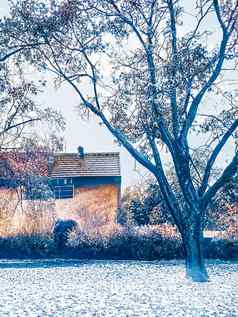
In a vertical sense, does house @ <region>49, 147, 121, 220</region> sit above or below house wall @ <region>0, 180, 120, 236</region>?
above

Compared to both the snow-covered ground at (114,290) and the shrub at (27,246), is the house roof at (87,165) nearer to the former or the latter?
the shrub at (27,246)

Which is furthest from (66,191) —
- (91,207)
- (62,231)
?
(62,231)

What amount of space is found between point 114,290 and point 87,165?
22004 millimetres

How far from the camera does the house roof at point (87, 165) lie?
30859 millimetres

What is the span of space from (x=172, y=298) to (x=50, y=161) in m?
11.9

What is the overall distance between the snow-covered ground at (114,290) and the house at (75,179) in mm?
4662

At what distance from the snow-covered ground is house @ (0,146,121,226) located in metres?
4.66

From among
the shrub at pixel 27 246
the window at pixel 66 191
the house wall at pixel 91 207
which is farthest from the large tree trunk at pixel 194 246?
the window at pixel 66 191

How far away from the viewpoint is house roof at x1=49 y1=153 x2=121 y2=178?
101ft

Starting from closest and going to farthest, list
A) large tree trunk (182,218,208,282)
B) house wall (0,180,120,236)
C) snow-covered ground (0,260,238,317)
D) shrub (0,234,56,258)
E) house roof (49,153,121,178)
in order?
1. snow-covered ground (0,260,238,317)
2. large tree trunk (182,218,208,282)
3. shrub (0,234,56,258)
4. house wall (0,180,120,236)
5. house roof (49,153,121,178)

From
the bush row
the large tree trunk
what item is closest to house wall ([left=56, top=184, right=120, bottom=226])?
the bush row

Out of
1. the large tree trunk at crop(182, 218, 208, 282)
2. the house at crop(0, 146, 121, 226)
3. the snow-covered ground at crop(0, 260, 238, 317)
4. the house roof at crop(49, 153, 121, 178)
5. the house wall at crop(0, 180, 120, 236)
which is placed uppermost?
the house roof at crop(49, 153, 121, 178)

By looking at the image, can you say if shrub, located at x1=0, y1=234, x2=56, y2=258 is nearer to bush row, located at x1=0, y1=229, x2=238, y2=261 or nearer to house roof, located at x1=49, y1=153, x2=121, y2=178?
bush row, located at x1=0, y1=229, x2=238, y2=261

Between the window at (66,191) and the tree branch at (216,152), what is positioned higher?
the window at (66,191)
